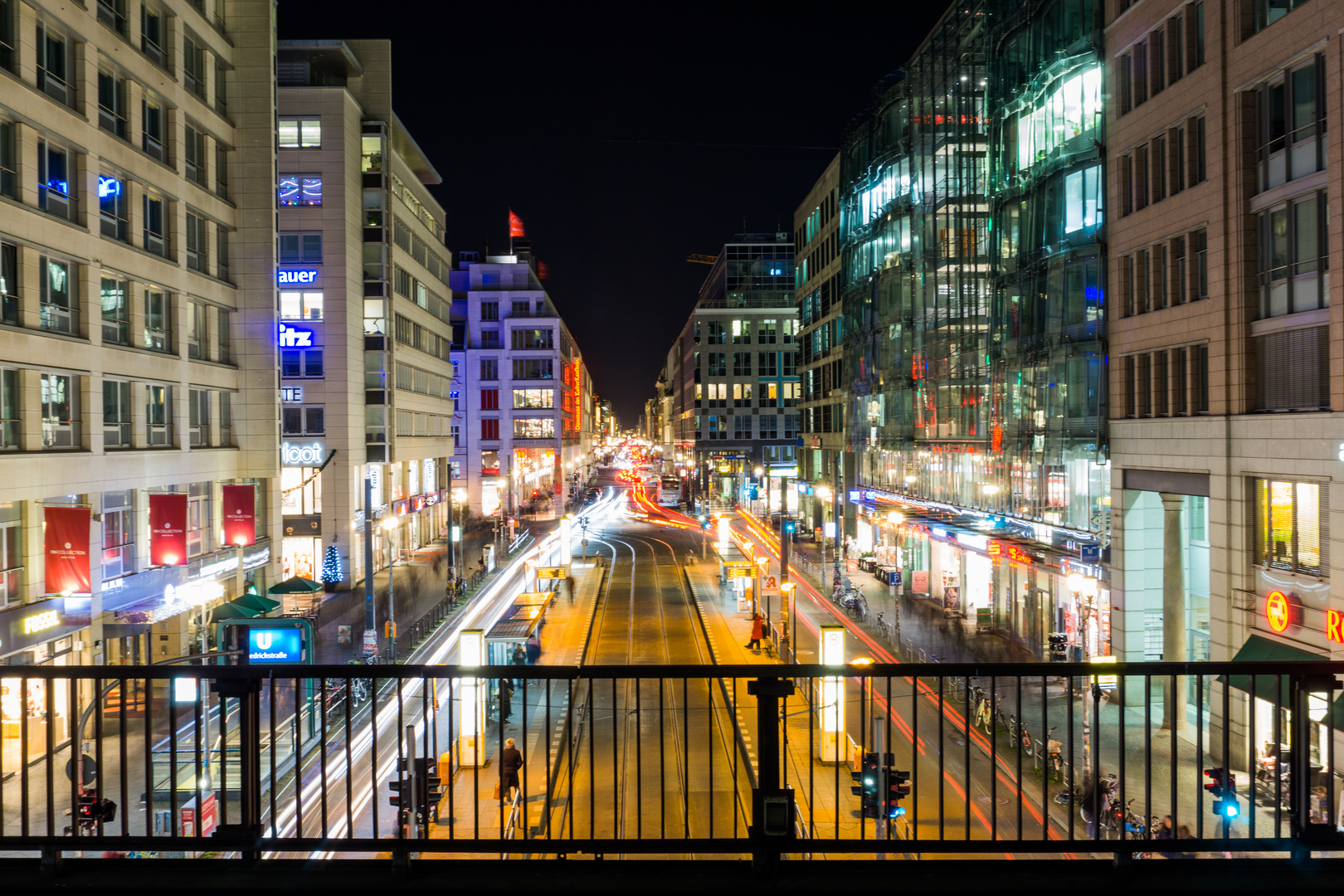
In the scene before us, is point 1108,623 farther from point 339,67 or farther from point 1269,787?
point 339,67

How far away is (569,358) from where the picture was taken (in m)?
127

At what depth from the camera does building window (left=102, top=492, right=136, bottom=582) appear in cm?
2567

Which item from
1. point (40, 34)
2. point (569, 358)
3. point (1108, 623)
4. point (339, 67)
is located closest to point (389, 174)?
point (339, 67)

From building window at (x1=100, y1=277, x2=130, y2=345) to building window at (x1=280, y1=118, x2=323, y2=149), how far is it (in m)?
23.2

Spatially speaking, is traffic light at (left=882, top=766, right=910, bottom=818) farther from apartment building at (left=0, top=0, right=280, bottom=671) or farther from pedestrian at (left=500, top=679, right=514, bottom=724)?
apartment building at (left=0, top=0, right=280, bottom=671)

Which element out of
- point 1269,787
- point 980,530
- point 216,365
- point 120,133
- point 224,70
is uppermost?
point 224,70

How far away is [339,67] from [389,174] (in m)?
8.02

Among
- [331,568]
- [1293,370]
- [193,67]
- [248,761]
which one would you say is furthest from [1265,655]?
[331,568]

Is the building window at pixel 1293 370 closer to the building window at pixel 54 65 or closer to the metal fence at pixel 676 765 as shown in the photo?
the metal fence at pixel 676 765

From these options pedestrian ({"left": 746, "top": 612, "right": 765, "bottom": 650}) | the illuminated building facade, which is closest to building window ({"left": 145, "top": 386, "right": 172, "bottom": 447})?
pedestrian ({"left": 746, "top": 612, "right": 765, "bottom": 650})

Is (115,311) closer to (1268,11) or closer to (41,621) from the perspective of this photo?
(41,621)

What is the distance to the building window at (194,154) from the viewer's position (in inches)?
1228

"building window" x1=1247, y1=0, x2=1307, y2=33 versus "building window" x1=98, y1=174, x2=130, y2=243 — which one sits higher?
"building window" x1=1247, y1=0, x2=1307, y2=33

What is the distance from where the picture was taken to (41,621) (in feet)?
72.0
